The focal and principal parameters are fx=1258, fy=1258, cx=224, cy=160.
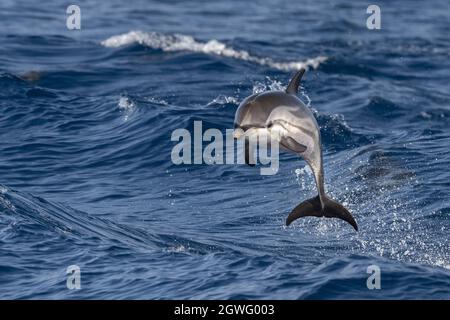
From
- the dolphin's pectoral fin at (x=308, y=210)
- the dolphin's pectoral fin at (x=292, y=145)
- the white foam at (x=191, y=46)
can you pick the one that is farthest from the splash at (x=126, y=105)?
the dolphin's pectoral fin at (x=292, y=145)

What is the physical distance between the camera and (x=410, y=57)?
38.3 metres

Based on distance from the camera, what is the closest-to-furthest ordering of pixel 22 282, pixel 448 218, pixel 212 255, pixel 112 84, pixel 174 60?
1. pixel 22 282
2. pixel 212 255
3. pixel 448 218
4. pixel 112 84
5. pixel 174 60

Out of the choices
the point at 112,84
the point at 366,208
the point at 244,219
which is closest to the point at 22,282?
the point at 244,219

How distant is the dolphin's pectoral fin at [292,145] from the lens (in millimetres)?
14852

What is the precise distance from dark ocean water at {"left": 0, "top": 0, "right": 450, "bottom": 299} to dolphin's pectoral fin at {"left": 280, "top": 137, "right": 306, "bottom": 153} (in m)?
2.29

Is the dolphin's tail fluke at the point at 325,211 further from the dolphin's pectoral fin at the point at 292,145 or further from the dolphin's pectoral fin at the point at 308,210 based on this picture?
the dolphin's pectoral fin at the point at 292,145

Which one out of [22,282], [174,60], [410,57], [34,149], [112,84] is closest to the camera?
[22,282]

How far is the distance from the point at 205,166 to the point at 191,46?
1337 cm

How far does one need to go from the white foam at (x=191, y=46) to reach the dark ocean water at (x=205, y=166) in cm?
11

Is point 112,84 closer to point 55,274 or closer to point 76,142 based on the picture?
point 76,142

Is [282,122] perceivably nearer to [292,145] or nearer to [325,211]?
[292,145]

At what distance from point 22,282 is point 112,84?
1513 cm

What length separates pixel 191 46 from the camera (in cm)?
3741

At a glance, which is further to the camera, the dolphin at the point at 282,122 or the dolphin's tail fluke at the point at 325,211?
the dolphin's tail fluke at the point at 325,211
